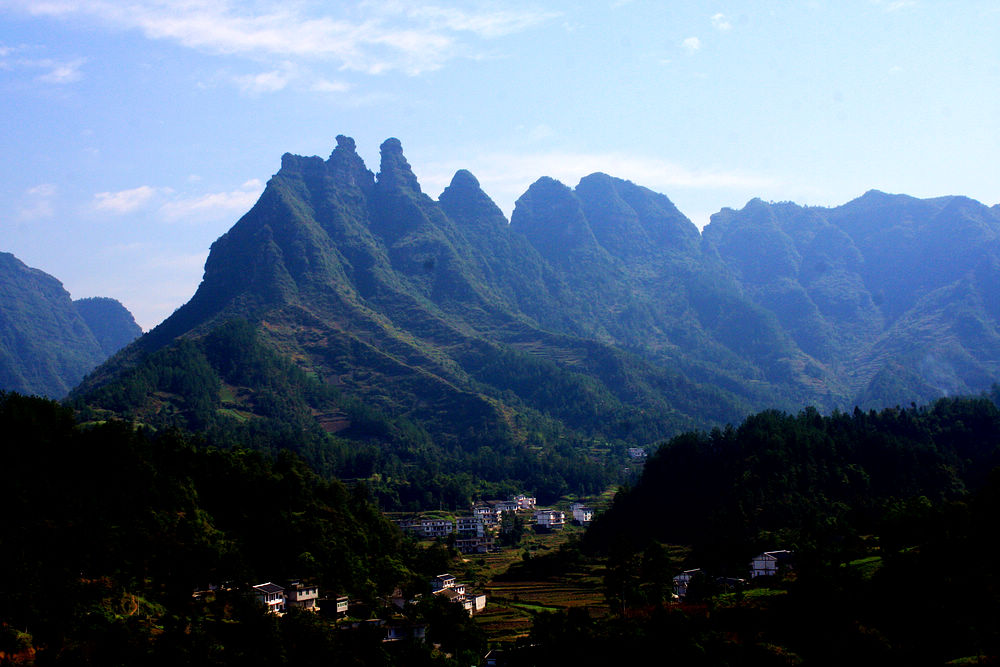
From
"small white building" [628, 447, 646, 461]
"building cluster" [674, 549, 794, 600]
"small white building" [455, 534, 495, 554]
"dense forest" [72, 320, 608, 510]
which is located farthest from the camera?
"small white building" [628, 447, 646, 461]

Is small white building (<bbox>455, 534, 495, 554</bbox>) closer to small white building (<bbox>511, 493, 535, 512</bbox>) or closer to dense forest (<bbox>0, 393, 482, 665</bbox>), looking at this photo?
small white building (<bbox>511, 493, 535, 512</bbox>)

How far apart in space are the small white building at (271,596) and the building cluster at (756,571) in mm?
24752

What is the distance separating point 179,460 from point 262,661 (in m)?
22.8

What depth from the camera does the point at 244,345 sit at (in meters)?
169

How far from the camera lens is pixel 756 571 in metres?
62.2

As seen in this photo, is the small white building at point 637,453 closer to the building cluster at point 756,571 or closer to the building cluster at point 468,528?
the building cluster at point 468,528

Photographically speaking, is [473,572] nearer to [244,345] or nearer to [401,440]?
[401,440]

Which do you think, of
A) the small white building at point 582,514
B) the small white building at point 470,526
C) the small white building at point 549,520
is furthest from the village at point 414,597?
the small white building at point 582,514

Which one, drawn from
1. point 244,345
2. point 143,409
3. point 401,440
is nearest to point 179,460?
point 143,409

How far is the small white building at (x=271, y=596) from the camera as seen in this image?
54.0 m

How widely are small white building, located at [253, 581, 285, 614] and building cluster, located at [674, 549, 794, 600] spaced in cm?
2475

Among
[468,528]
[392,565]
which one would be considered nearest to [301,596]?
[392,565]

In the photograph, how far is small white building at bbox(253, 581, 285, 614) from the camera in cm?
5400

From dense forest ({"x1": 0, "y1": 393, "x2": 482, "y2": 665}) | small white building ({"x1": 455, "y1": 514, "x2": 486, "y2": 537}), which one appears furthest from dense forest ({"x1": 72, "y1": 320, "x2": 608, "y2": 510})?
dense forest ({"x1": 0, "y1": 393, "x2": 482, "y2": 665})
